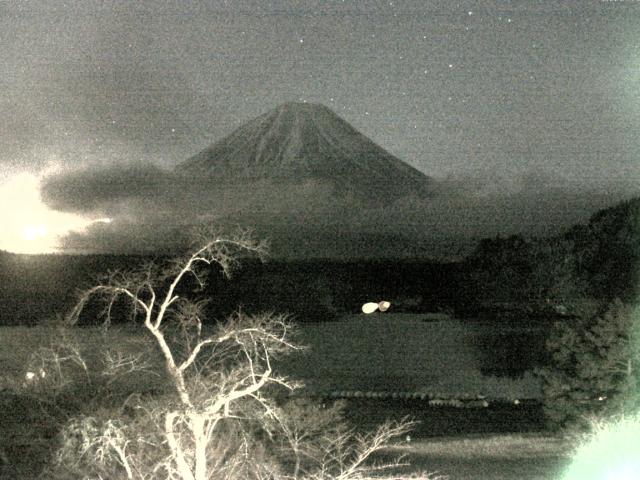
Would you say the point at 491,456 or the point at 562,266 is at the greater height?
the point at 562,266

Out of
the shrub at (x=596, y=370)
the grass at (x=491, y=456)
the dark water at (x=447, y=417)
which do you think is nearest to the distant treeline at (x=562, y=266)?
the dark water at (x=447, y=417)

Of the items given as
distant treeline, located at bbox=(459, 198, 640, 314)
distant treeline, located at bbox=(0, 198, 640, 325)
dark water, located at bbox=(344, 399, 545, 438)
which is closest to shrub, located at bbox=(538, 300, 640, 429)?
dark water, located at bbox=(344, 399, 545, 438)

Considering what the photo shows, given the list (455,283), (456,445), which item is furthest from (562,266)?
(456,445)

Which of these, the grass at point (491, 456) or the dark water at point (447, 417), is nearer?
the grass at point (491, 456)

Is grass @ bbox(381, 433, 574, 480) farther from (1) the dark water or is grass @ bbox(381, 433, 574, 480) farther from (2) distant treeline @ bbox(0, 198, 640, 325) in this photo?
(2) distant treeline @ bbox(0, 198, 640, 325)

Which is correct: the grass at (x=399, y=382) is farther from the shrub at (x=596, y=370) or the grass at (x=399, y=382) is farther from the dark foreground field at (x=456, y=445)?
the shrub at (x=596, y=370)

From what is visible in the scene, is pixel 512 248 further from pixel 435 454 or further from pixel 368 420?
pixel 435 454

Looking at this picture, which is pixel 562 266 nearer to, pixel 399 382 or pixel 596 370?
pixel 399 382

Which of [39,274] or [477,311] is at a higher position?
[39,274]

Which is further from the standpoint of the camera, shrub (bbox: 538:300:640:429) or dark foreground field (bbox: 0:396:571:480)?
shrub (bbox: 538:300:640:429)

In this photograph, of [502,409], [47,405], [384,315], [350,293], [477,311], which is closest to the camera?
[47,405]

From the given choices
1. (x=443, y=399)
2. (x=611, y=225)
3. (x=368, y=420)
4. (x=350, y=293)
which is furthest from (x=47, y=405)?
(x=350, y=293)
